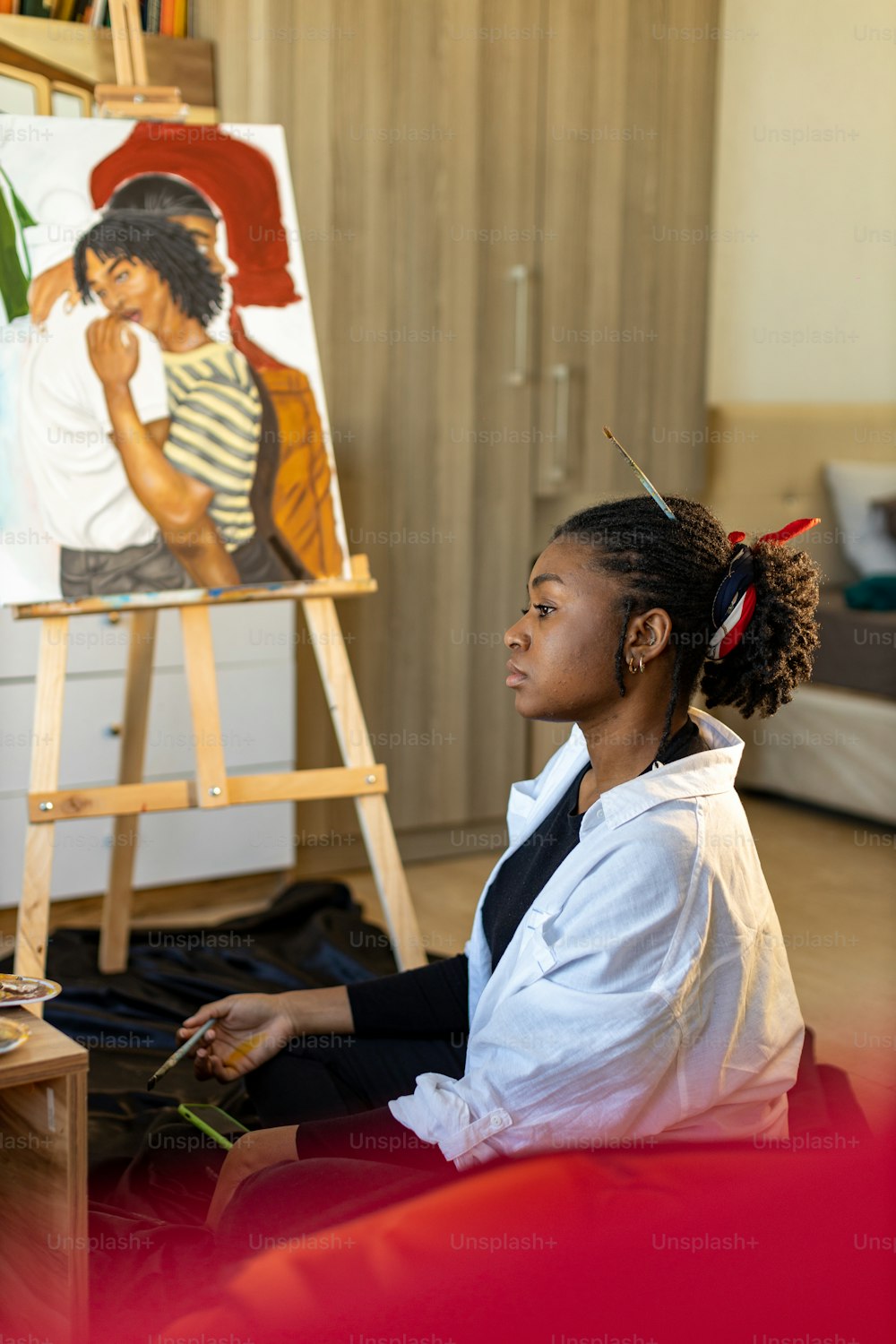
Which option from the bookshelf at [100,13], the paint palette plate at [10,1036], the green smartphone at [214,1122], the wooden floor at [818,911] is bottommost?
the wooden floor at [818,911]

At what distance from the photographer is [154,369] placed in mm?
2266

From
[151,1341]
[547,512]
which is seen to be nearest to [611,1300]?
[151,1341]

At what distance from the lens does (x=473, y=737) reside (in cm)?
359

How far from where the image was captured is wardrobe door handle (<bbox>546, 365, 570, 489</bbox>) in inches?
140

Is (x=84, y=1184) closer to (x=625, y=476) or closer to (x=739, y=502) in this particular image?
(x=625, y=476)

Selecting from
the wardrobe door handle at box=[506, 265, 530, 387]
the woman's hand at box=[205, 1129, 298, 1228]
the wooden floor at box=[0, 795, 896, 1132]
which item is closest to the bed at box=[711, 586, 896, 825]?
the wooden floor at box=[0, 795, 896, 1132]

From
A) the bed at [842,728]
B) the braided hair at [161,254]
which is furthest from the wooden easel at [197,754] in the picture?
the bed at [842,728]

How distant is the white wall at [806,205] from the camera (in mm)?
4285

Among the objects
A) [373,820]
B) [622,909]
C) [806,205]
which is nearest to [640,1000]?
[622,909]

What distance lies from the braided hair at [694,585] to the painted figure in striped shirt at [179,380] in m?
0.98

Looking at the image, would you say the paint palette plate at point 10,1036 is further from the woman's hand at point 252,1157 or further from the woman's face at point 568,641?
the woman's face at point 568,641

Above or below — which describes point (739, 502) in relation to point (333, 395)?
below

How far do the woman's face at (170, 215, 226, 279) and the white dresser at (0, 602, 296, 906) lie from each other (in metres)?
0.88

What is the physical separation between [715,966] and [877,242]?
372cm
